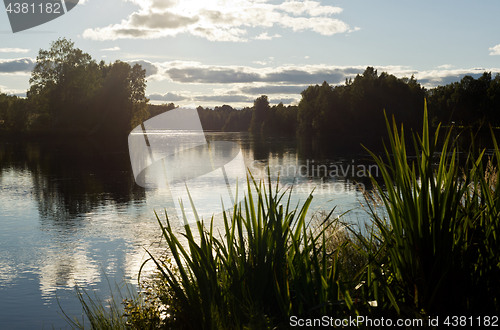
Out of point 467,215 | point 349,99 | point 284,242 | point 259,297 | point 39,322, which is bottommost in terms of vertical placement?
point 39,322

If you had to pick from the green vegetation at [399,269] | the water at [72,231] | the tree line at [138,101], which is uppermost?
the tree line at [138,101]

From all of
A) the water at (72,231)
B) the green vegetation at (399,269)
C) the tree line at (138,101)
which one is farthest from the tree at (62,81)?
the green vegetation at (399,269)

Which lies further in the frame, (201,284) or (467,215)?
(201,284)

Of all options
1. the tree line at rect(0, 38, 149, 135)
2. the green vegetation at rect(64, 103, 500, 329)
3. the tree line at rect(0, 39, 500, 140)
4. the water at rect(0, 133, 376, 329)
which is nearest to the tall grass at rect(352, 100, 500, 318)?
the green vegetation at rect(64, 103, 500, 329)

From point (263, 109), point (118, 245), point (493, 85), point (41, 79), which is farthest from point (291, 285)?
point (263, 109)

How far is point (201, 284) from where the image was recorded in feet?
9.01

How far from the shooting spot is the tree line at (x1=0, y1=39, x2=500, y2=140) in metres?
61.9

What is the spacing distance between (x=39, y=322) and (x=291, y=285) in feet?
15.5

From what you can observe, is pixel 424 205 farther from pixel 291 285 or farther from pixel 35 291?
pixel 35 291

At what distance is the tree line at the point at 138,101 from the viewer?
6191cm

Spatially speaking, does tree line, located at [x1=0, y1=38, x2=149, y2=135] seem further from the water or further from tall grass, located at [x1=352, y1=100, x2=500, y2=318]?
tall grass, located at [x1=352, y1=100, x2=500, y2=318]

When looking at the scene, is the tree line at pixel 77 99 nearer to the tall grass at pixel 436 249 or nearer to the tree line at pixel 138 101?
the tree line at pixel 138 101

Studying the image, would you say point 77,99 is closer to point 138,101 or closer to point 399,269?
point 138,101

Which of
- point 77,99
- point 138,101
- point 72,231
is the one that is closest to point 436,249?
point 72,231
